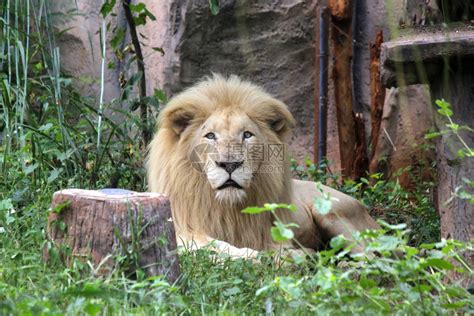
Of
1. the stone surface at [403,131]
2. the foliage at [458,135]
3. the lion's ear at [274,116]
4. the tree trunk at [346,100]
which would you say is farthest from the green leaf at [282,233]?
the tree trunk at [346,100]

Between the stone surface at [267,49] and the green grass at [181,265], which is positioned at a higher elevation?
the stone surface at [267,49]

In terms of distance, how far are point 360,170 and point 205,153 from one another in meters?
2.47

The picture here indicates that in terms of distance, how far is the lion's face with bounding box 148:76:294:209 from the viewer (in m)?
4.85

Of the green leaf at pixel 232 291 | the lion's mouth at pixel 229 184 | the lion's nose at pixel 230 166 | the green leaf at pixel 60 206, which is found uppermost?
the lion's nose at pixel 230 166

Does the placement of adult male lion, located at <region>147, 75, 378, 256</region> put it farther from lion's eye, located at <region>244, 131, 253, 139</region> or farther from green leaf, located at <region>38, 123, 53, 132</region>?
green leaf, located at <region>38, 123, 53, 132</region>

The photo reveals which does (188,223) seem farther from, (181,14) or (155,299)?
(181,14)

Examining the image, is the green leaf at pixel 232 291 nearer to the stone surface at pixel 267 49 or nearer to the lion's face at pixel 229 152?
the lion's face at pixel 229 152

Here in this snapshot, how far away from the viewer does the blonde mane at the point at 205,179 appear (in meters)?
5.08

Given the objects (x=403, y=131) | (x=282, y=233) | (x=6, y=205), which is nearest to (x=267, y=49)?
(x=403, y=131)

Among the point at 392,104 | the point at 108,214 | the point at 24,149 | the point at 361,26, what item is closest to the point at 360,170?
the point at 392,104

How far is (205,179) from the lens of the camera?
5.05 m

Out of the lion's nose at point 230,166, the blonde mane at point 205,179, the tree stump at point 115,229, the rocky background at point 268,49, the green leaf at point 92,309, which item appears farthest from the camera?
the rocky background at point 268,49

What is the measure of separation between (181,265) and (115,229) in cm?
64

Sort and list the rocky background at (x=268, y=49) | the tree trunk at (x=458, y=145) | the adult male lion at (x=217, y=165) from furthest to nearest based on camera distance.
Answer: the rocky background at (x=268, y=49) → the adult male lion at (x=217, y=165) → the tree trunk at (x=458, y=145)
